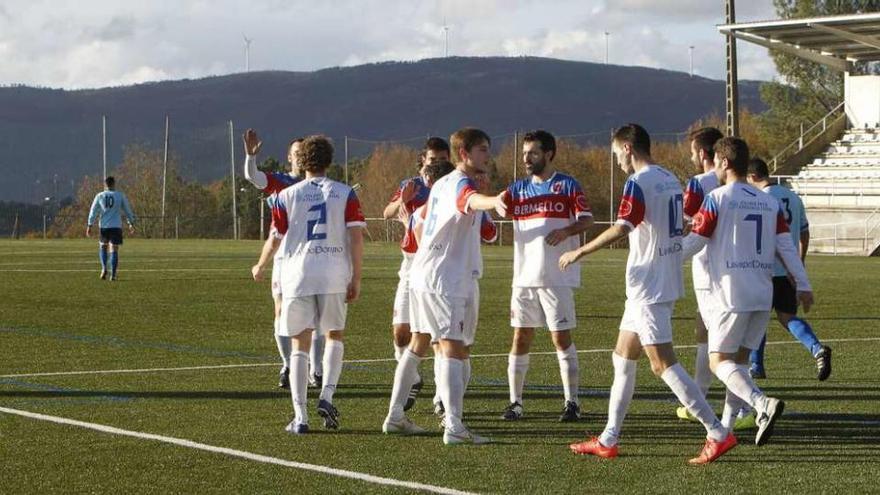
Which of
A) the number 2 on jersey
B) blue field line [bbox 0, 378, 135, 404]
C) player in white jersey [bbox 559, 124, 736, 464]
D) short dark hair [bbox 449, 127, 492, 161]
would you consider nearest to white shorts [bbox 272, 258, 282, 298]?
blue field line [bbox 0, 378, 135, 404]

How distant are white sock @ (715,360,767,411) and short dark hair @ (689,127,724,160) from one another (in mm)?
1916

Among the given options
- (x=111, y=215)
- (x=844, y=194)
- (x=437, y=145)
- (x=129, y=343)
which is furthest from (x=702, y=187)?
(x=844, y=194)

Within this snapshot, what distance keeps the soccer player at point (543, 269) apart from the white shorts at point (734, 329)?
5.43 ft

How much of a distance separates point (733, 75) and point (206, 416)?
106 feet

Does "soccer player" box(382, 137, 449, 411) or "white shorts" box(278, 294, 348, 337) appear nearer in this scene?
"white shorts" box(278, 294, 348, 337)

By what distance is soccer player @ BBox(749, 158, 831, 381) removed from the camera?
11562 mm

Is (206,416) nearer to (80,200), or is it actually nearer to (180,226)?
(180,226)

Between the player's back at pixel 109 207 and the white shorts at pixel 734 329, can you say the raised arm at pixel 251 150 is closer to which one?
the white shorts at pixel 734 329

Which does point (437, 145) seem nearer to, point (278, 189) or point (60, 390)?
point (278, 189)

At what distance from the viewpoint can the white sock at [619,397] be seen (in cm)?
864

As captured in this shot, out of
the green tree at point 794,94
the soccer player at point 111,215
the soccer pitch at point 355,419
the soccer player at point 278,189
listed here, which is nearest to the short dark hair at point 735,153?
the soccer pitch at point 355,419

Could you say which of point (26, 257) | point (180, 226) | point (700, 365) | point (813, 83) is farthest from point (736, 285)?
point (813, 83)

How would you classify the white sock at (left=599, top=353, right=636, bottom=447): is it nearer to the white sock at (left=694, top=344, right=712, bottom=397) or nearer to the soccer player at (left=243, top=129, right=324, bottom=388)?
the white sock at (left=694, top=344, right=712, bottom=397)

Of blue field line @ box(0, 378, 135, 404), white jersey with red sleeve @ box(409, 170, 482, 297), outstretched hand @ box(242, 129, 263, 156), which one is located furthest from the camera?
blue field line @ box(0, 378, 135, 404)
